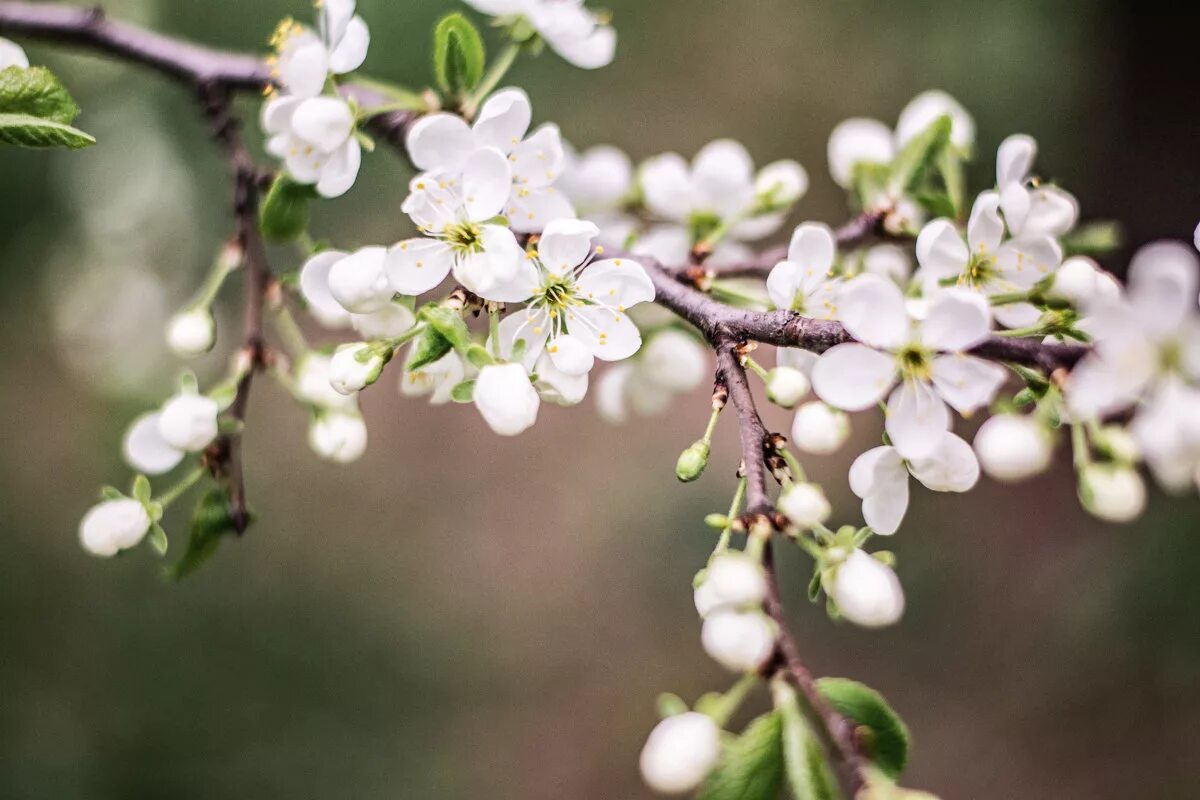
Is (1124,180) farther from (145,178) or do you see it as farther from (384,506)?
(145,178)

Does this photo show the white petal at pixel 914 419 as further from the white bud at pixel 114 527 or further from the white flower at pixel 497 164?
the white bud at pixel 114 527

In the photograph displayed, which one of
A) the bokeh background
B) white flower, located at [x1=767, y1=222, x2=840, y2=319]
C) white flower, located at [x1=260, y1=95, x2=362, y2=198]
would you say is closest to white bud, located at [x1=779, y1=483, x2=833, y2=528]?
white flower, located at [x1=767, y1=222, x2=840, y2=319]

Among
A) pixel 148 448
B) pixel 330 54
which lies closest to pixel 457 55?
pixel 330 54

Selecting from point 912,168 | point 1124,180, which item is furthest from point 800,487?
point 1124,180

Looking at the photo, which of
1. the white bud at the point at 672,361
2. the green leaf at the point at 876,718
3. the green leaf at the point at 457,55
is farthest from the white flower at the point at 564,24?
the green leaf at the point at 876,718

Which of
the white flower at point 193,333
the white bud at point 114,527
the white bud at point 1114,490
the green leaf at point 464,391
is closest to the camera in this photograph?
the white bud at point 1114,490

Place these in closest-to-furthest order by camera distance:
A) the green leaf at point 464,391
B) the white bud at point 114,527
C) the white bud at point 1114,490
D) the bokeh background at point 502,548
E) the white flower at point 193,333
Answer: the white bud at point 1114,490 < the green leaf at point 464,391 < the white bud at point 114,527 < the white flower at point 193,333 < the bokeh background at point 502,548
